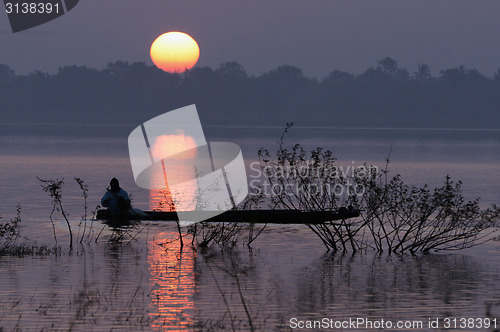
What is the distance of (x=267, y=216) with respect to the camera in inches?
1054

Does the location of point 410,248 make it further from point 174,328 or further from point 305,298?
point 174,328

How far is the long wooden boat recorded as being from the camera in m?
22.6

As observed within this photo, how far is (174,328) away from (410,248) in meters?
11.4

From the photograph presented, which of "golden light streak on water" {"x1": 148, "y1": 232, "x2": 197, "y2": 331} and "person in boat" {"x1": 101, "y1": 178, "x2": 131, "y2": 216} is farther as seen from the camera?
"person in boat" {"x1": 101, "y1": 178, "x2": 131, "y2": 216}

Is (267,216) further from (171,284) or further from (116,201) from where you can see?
(171,284)

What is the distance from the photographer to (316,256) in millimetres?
22547

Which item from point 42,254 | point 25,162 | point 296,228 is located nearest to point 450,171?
point 25,162

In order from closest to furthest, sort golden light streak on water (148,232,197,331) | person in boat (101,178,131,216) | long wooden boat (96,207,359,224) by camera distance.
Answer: golden light streak on water (148,232,197,331) < long wooden boat (96,207,359,224) < person in boat (101,178,131,216)

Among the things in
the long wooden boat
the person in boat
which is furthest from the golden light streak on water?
the person in boat

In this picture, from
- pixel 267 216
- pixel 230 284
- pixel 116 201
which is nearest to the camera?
pixel 230 284

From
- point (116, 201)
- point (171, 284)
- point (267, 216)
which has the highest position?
point (116, 201)

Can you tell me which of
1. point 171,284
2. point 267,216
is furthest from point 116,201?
point 171,284

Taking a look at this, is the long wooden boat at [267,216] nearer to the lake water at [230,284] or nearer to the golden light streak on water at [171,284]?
the lake water at [230,284]

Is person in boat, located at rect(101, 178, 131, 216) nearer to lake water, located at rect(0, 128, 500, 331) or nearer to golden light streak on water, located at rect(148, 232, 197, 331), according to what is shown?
lake water, located at rect(0, 128, 500, 331)
